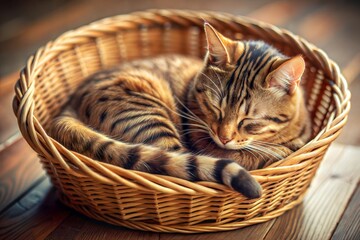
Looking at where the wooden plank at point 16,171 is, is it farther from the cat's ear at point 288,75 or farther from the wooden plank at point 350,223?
the wooden plank at point 350,223

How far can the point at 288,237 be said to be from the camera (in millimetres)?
1311

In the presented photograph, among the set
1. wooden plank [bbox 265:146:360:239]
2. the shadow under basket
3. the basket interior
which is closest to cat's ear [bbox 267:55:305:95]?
the shadow under basket

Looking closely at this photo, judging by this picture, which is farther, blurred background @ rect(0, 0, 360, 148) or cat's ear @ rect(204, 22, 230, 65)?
blurred background @ rect(0, 0, 360, 148)

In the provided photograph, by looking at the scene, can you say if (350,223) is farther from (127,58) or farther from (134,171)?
(127,58)

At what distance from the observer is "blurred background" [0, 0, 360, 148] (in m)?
2.59

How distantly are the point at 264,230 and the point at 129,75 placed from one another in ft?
2.35

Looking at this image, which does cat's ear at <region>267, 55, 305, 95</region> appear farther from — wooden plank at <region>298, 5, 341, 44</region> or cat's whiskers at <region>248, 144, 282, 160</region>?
wooden plank at <region>298, 5, 341, 44</region>

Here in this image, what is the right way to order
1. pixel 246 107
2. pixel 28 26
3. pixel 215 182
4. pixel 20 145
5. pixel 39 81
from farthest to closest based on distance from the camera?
pixel 28 26 < pixel 20 145 < pixel 39 81 < pixel 246 107 < pixel 215 182

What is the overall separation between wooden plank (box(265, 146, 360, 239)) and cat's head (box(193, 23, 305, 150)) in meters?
0.28

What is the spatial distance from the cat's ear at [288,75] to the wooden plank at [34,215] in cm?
81

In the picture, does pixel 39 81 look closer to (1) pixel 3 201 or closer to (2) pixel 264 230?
(1) pixel 3 201

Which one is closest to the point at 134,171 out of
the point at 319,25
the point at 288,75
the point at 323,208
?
the point at 288,75

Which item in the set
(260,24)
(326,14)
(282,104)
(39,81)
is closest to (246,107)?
(282,104)

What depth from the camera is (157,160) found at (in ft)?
3.84
